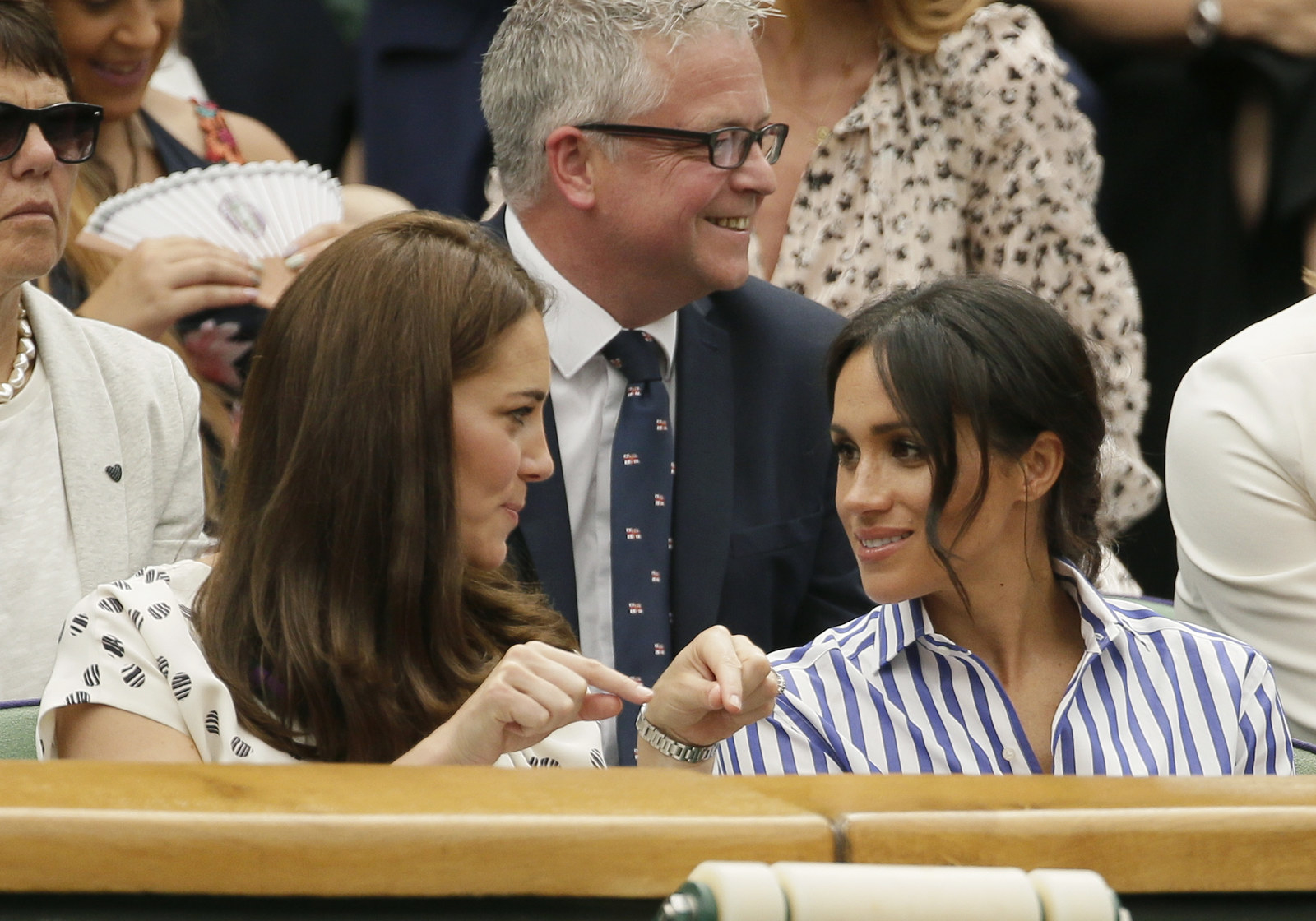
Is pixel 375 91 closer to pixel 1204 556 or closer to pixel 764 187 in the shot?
pixel 764 187

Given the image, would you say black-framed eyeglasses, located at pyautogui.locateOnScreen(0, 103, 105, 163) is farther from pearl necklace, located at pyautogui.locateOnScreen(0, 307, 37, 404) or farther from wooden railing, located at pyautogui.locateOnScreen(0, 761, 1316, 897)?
wooden railing, located at pyautogui.locateOnScreen(0, 761, 1316, 897)

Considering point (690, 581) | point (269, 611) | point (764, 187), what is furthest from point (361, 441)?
point (764, 187)

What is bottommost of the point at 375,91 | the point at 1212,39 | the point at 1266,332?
the point at 1266,332

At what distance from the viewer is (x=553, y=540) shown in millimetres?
2424

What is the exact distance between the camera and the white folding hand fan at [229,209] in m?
2.60

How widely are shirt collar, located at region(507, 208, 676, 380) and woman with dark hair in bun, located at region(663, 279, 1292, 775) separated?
0.52m

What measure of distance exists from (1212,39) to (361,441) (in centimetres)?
221

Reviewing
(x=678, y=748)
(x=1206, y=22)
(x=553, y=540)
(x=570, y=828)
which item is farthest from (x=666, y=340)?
(x=570, y=828)

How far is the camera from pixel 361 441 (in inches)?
68.1

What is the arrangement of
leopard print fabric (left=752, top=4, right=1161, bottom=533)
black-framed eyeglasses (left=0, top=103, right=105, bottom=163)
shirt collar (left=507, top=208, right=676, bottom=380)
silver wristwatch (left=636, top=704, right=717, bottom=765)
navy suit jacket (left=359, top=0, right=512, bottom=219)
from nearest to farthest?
1. silver wristwatch (left=636, top=704, right=717, bottom=765)
2. black-framed eyeglasses (left=0, top=103, right=105, bottom=163)
3. shirt collar (left=507, top=208, right=676, bottom=380)
4. leopard print fabric (left=752, top=4, right=1161, bottom=533)
5. navy suit jacket (left=359, top=0, right=512, bottom=219)

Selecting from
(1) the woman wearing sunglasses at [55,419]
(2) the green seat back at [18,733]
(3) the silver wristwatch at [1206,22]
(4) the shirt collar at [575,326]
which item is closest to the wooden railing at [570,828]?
(2) the green seat back at [18,733]

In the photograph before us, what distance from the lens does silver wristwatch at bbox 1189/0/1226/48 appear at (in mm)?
3301

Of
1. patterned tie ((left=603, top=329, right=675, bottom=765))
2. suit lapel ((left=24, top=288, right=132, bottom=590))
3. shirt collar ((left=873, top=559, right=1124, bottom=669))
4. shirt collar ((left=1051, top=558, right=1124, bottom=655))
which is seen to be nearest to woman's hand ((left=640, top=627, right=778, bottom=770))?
shirt collar ((left=873, top=559, right=1124, bottom=669))

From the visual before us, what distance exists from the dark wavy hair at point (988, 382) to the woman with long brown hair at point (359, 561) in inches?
17.1
